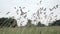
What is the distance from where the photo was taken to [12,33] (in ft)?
9.09

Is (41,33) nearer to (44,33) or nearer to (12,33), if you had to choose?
(44,33)

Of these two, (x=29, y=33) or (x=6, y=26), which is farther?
(x=6, y=26)

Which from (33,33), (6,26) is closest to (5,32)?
(6,26)

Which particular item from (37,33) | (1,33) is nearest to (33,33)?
(37,33)

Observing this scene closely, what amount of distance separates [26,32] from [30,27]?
1.14 feet

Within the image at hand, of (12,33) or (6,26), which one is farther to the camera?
(6,26)

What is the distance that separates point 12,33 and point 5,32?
13 centimetres

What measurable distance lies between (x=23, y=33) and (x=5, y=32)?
13.5 inches

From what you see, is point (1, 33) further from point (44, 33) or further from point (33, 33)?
point (44, 33)

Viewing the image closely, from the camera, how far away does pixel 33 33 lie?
2.65 metres

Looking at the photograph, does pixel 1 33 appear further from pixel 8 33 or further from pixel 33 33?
pixel 33 33

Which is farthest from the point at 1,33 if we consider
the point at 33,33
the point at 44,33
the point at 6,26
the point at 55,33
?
the point at 55,33

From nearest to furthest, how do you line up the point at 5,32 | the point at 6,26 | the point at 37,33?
the point at 37,33, the point at 5,32, the point at 6,26

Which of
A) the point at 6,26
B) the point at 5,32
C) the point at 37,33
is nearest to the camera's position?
the point at 37,33
